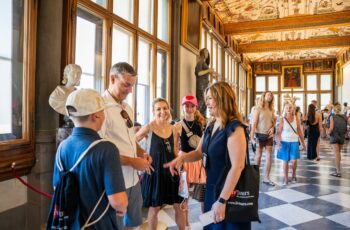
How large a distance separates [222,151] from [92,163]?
82 centimetres

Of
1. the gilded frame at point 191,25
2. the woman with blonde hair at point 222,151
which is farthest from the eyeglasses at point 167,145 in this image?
the gilded frame at point 191,25

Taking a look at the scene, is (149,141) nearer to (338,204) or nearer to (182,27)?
(338,204)

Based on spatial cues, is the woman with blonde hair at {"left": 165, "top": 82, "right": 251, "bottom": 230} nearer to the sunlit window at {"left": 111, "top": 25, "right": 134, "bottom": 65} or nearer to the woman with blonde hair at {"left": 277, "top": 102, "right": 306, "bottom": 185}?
the sunlit window at {"left": 111, "top": 25, "right": 134, "bottom": 65}

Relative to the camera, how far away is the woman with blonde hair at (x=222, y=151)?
1721 millimetres

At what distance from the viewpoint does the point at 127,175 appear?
203 centimetres

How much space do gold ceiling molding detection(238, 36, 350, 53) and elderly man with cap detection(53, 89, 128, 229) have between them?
49.7ft

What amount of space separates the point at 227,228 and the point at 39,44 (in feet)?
7.96

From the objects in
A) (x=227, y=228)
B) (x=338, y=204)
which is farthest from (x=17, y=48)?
(x=338, y=204)

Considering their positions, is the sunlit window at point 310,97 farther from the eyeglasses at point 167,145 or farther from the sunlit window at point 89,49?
the eyeglasses at point 167,145

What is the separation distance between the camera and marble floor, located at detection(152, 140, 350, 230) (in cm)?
340

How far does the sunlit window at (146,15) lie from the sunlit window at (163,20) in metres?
0.49

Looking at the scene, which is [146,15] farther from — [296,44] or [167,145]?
[296,44]

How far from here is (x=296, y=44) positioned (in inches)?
588

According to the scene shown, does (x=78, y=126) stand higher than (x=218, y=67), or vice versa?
(x=218, y=67)
